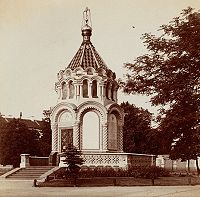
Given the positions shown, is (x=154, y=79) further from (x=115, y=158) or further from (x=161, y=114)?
(x=115, y=158)

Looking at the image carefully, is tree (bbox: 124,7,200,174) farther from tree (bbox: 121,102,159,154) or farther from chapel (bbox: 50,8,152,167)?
tree (bbox: 121,102,159,154)

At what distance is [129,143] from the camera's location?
28000 mm

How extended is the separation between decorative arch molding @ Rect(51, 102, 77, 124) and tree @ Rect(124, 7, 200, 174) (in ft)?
23.3

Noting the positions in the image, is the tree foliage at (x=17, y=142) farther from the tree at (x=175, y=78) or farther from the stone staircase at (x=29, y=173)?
the tree at (x=175, y=78)

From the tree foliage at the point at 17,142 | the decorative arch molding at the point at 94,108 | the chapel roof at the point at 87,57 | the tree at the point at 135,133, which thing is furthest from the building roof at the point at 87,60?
the tree at the point at 135,133

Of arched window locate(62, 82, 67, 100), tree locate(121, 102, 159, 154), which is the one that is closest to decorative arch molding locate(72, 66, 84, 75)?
arched window locate(62, 82, 67, 100)

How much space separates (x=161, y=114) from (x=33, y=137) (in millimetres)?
16036

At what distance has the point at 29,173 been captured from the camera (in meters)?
15.9

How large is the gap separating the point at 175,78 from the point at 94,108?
8083 mm

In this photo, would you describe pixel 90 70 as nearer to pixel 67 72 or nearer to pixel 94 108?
pixel 67 72

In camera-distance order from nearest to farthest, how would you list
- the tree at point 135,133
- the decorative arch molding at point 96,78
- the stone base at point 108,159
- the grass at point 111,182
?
the grass at point 111,182
the stone base at point 108,159
the decorative arch molding at point 96,78
the tree at point 135,133

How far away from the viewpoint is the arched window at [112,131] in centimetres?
1809

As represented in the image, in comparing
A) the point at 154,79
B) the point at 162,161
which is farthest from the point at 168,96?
the point at 162,161

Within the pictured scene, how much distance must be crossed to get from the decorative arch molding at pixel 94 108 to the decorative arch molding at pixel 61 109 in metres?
0.20
